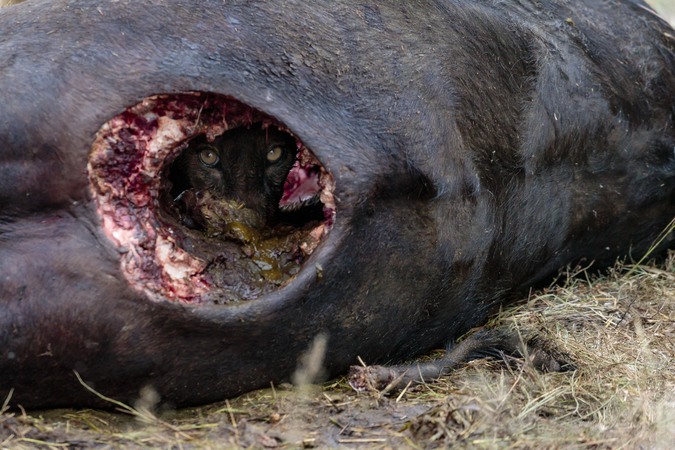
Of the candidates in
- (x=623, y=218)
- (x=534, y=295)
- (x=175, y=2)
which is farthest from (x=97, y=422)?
(x=623, y=218)

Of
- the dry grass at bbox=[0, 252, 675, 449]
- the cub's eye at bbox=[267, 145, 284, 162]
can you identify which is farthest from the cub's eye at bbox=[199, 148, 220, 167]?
the dry grass at bbox=[0, 252, 675, 449]

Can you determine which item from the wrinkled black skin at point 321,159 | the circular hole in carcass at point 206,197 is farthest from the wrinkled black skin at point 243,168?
the wrinkled black skin at point 321,159

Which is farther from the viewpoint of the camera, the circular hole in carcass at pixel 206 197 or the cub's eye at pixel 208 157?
the cub's eye at pixel 208 157

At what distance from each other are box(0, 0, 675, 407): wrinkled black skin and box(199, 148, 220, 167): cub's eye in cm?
31

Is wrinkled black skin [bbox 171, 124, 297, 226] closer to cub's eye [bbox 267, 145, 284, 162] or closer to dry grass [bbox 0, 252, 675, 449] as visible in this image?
cub's eye [bbox 267, 145, 284, 162]

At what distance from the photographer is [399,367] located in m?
3.38

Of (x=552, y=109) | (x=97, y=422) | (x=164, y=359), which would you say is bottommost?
(x=97, y=422)

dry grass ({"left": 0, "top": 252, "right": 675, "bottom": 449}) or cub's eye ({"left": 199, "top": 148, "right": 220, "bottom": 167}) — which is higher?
cub's eye ({"left": 199, "top": 148, "right": 220, "bottom": 167})

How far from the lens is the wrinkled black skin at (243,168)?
10.5 ft

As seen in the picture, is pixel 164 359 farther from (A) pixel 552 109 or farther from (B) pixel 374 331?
(A) pixel 552 109

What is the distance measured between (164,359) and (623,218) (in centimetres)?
226

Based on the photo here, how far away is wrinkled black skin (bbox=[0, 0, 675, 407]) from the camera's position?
2824mm

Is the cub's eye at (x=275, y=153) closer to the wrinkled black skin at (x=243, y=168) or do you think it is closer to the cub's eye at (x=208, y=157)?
the wrinkled black skin at (x=243, y=168)

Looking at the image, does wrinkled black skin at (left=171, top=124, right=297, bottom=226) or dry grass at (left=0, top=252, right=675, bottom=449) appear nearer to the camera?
dry grass at (left=0, top=252, right=675, bottom=449)
